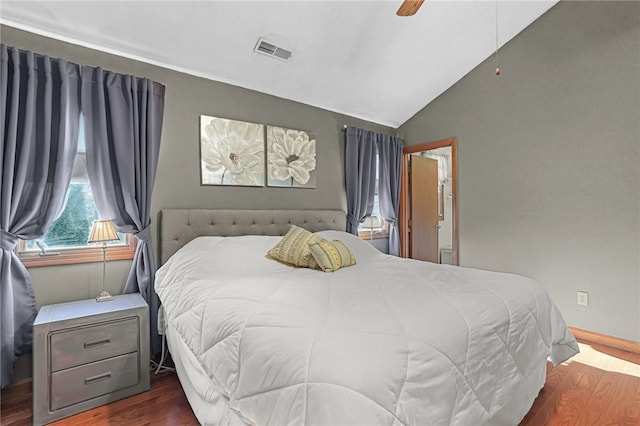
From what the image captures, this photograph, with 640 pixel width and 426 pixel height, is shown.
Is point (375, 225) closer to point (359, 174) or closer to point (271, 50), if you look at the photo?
point (359, 174)

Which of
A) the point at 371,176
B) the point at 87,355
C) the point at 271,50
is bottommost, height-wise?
the point at 87,355

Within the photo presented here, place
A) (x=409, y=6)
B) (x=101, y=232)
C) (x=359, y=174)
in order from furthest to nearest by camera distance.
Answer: (x=359, y=174) < (x=101, y=232) < (x=409, y=6)

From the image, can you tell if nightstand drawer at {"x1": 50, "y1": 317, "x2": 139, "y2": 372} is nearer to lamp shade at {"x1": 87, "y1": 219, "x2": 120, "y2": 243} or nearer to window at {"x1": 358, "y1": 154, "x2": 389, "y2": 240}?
lamp shade at {"x1": 87, "y1": 219, "x2": 120, "y2": 243}

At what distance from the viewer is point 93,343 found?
1.94 meters

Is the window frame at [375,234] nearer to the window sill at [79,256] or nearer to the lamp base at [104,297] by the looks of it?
the window sill at [79,256]

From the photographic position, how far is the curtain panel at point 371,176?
396 centimetres

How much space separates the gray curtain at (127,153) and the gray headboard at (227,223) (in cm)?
15

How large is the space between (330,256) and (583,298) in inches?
101

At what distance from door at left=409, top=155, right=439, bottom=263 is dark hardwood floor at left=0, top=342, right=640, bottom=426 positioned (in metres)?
2.44

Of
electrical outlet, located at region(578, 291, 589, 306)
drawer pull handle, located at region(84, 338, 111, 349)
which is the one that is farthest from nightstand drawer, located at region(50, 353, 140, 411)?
electrical outlet, located at region(578, 291, 589, 306)

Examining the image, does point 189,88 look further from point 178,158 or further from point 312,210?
point 312,210

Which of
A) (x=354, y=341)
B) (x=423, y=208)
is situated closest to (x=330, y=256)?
(x=354, y=341)

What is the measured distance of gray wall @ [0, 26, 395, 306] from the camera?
2201 mm

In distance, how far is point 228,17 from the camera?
7.72 feet
